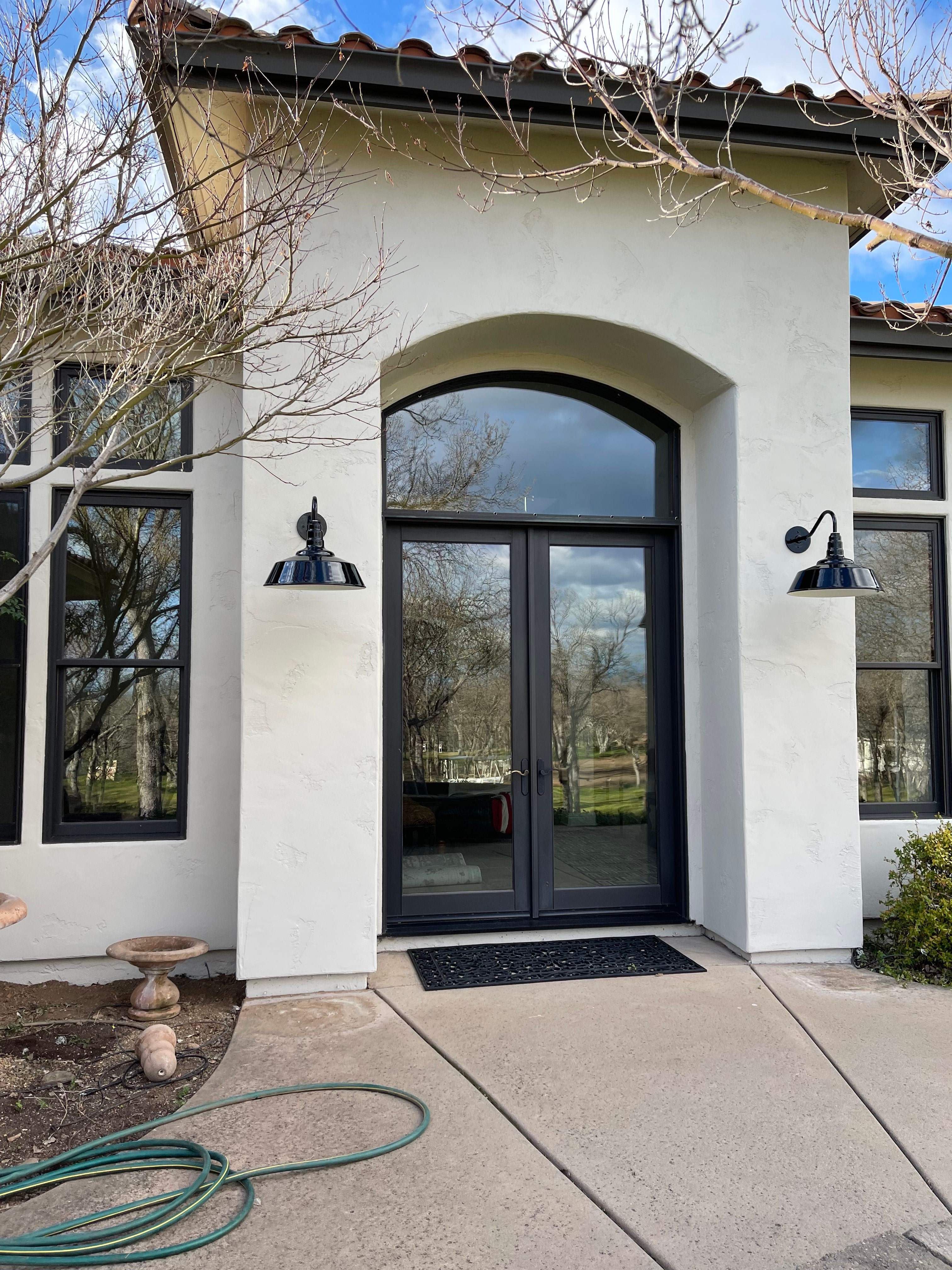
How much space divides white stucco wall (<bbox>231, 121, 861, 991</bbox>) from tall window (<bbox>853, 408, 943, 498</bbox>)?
1173mm

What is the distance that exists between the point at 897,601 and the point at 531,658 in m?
2.84

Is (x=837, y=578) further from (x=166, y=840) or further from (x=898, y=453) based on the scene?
(x=166, y=840)

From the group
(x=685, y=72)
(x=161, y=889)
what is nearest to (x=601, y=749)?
(x=161, y=889)

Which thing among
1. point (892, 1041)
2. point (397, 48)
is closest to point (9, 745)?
point (397, 48)

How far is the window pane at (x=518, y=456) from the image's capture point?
5762mm

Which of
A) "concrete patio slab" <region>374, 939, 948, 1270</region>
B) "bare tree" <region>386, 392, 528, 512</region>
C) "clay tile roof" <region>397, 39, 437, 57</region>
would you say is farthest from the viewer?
"bare tree" <region>386, 392, 528, 512</region>

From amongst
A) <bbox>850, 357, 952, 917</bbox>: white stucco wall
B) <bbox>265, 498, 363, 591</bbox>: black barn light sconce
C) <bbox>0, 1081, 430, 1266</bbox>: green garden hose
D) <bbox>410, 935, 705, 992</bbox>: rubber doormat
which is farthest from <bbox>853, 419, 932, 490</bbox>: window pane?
<bbox>0, 1081, 430, 1266</bbox>: green garden hose

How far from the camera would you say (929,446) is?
6.66 metres

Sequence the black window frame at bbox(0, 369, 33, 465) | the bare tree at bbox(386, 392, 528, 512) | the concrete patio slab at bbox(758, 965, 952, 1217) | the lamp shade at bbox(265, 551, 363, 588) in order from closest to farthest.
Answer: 1. the concrete patio slab at bbox(758, 965, 952, 1217)
2. the lamp shade at bbox(265, 551, 363, 588)
3. the black window frame at bbox(0, 369, 33, 465)
4. the bare tree at bbox(386, 392, 528, 512)

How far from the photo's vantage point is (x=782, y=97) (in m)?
4.97

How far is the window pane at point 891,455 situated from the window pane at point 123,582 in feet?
15.9

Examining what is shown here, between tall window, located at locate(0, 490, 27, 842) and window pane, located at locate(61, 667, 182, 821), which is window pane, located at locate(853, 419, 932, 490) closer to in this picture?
window pane, located at locate(61, 667, 182, 821)

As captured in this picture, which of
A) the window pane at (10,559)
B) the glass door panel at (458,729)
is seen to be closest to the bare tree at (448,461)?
the glass door panel at (458,729)

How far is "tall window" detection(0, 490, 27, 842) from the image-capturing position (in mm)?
5219
